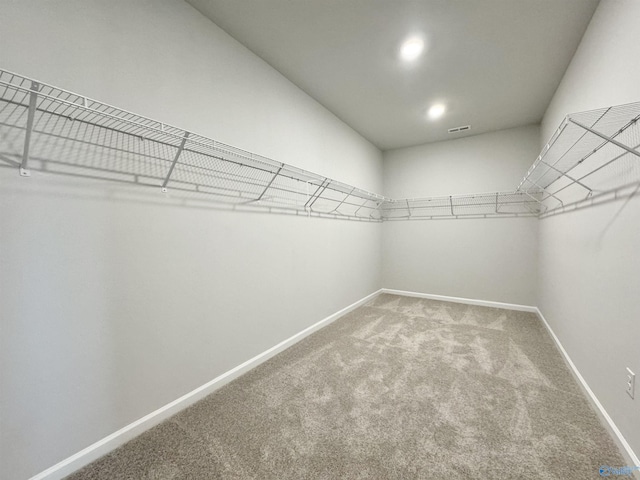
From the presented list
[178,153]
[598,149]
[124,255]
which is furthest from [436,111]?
[124,255]

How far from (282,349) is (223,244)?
1135mm

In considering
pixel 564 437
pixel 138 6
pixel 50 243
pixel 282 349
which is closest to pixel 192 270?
pixel 50 243

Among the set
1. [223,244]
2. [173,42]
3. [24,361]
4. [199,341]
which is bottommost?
[199,341]

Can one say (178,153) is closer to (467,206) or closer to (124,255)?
(124,255)

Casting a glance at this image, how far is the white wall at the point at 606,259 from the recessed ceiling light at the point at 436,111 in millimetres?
1006

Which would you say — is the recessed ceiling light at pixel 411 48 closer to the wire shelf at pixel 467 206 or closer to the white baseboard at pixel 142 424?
the wire shelf at pixel 467 206

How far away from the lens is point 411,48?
1.95m

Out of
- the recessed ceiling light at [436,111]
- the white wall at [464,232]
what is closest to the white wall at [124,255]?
the recessed ceiling light at [436,111]

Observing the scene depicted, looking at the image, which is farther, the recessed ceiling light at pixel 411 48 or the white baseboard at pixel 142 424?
the recessed ceiling light at pixel 411 48

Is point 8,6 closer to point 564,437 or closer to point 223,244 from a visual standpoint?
point 223,244

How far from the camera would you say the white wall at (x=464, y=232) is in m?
3.40

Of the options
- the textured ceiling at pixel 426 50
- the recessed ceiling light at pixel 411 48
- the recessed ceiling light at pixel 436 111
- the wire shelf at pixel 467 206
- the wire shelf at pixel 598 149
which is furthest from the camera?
the wire shelf at pixel 467 206

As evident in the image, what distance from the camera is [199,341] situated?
5.42 feet

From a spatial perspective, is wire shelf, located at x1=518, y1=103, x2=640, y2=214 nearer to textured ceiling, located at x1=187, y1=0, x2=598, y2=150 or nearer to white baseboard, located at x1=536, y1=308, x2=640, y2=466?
textured ceiling, located at x1=187, y1=0, x2=598, y2=150
